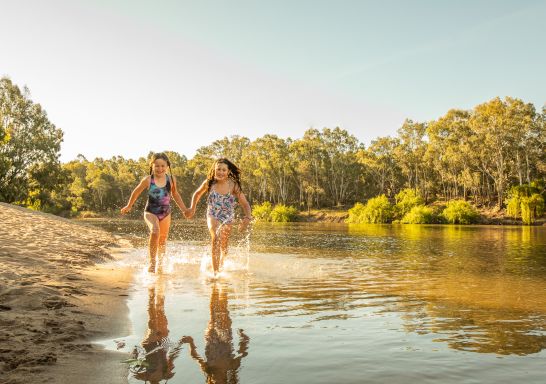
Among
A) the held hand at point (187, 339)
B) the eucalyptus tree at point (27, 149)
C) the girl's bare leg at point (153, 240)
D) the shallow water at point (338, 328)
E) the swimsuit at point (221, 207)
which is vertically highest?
the eucalyptus tree at point (27, 149)

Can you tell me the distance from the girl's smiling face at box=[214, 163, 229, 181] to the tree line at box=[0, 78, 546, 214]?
3752 cm

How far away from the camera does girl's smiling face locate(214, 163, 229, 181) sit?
942 cm

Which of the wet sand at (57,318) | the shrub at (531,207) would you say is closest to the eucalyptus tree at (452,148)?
the shrub at (531,207)

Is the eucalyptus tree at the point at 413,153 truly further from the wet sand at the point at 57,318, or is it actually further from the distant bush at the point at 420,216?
the wet sand at the point at 57,318

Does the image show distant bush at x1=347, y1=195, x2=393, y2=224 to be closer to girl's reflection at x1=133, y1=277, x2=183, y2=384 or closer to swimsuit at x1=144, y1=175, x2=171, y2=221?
swimsuit at x1=144, y1=175, x2=171, y2=221

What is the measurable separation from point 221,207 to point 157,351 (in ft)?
18.8

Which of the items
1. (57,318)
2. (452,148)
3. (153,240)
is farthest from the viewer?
(452,148)


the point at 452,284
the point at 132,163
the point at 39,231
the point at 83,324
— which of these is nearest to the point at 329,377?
the point at 83,324

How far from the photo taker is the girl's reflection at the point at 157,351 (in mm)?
3199

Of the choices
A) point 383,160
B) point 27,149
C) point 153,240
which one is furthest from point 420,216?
point 153,240

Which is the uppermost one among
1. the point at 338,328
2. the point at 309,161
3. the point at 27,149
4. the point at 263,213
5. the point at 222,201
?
the point at 309,161

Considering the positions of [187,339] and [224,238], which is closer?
[187,339]

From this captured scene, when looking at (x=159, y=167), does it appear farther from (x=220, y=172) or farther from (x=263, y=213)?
(x=263, y=213)

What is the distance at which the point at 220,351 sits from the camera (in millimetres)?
3766
